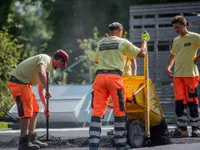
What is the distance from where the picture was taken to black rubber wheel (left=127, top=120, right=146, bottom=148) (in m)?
9.94

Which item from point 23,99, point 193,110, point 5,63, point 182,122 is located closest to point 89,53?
point 5,63

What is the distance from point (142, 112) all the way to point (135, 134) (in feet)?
1.31

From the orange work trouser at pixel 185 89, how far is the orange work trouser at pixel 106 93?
253 cm

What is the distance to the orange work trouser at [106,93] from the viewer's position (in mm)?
9289

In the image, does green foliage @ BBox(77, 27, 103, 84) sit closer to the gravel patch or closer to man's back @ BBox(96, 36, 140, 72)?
the gravel patch

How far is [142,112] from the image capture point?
1025cm

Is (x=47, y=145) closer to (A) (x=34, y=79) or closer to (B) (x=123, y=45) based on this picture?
(A) (x=34, y=79)

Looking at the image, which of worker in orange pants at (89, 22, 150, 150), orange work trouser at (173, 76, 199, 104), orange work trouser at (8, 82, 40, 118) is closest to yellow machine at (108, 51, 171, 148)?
worker in orange pants at (89, 22, 150, 150)

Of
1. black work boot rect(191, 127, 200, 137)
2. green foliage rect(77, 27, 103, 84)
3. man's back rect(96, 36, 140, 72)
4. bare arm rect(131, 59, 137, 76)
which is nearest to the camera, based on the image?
man's back rect(96, 36, 140, 72)

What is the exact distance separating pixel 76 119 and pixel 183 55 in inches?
208

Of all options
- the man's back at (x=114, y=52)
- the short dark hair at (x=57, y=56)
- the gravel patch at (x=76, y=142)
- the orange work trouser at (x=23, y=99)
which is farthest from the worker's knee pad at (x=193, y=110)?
the orange work trouser at (x=23, y=99)

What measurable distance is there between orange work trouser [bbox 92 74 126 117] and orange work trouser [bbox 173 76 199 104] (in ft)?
8.29

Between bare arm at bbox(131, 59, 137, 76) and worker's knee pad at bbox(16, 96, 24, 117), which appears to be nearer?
worker's knee pad at bbox(16, 96, 24, 117)

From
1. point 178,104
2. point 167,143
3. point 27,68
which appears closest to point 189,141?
point 167,143
